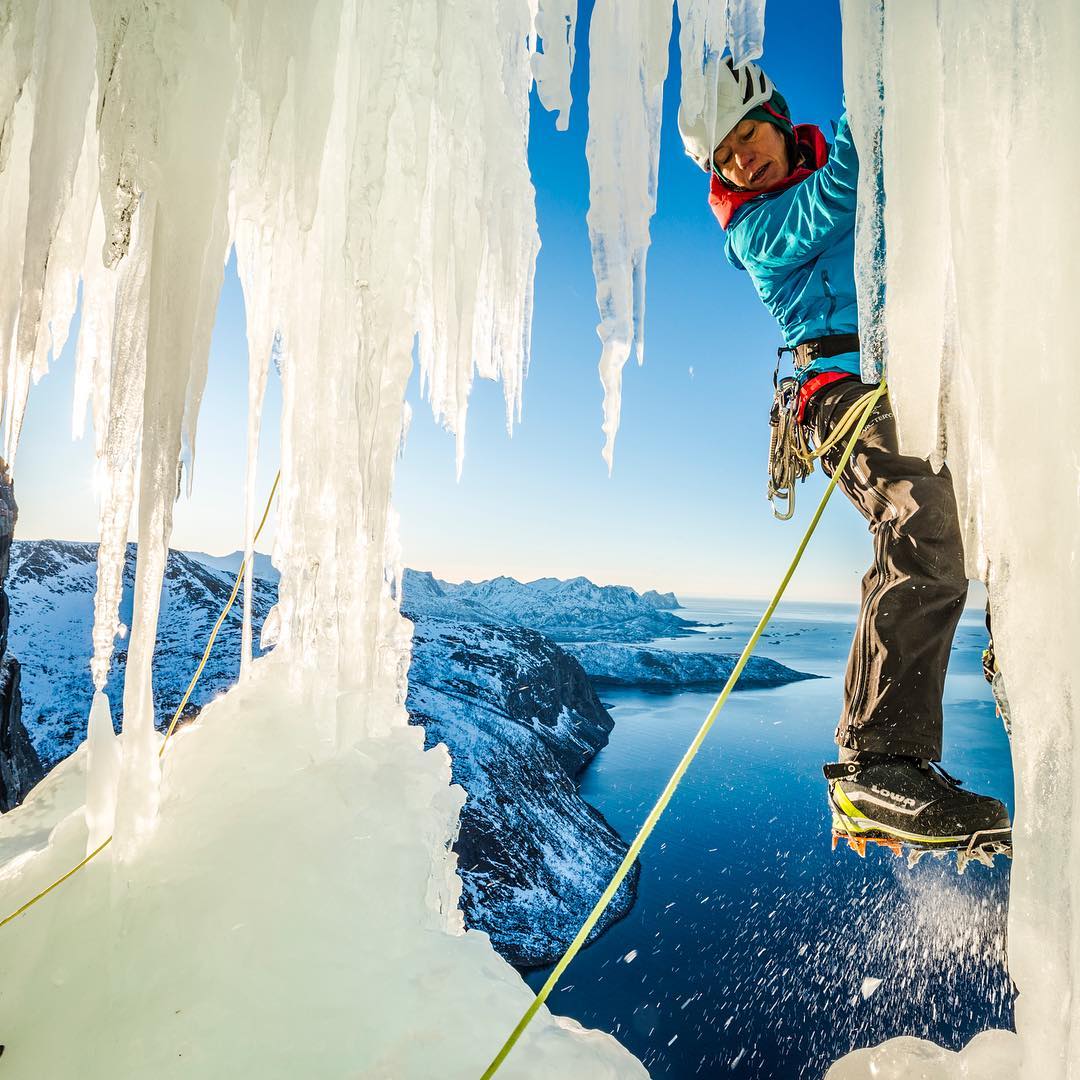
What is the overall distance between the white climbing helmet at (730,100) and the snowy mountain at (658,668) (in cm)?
5358

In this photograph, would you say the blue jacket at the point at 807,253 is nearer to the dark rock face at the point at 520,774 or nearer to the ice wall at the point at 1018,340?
the ice wall at the point at 1018,340

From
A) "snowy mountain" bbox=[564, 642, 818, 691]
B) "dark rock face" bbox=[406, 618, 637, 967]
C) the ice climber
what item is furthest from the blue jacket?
"snowy mountain" bbox=[564, 642, 818, 691]

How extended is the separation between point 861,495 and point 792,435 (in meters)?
0.37

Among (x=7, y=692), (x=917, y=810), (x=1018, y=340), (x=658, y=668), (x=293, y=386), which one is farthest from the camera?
(x=658, y=668)

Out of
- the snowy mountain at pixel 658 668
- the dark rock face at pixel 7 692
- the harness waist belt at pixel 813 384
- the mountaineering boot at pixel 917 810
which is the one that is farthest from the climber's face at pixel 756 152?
the snowy mountain at pixel 658 668

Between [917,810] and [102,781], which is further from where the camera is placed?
[102,781]

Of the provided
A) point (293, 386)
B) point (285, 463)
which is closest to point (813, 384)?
point (293, 386)

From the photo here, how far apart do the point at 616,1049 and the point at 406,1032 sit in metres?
0.48

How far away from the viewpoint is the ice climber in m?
1.46

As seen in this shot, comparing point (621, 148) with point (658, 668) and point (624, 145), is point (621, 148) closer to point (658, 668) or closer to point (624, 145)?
point (624, 145)

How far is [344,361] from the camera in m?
2.04

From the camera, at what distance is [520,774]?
41.5 meters

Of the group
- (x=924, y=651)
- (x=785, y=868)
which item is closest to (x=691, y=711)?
(x=785, y=868)

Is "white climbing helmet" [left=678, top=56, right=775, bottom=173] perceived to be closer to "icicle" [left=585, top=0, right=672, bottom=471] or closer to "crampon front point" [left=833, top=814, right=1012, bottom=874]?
"icicle" [left=585, top=0, right=672, bottom=471]
